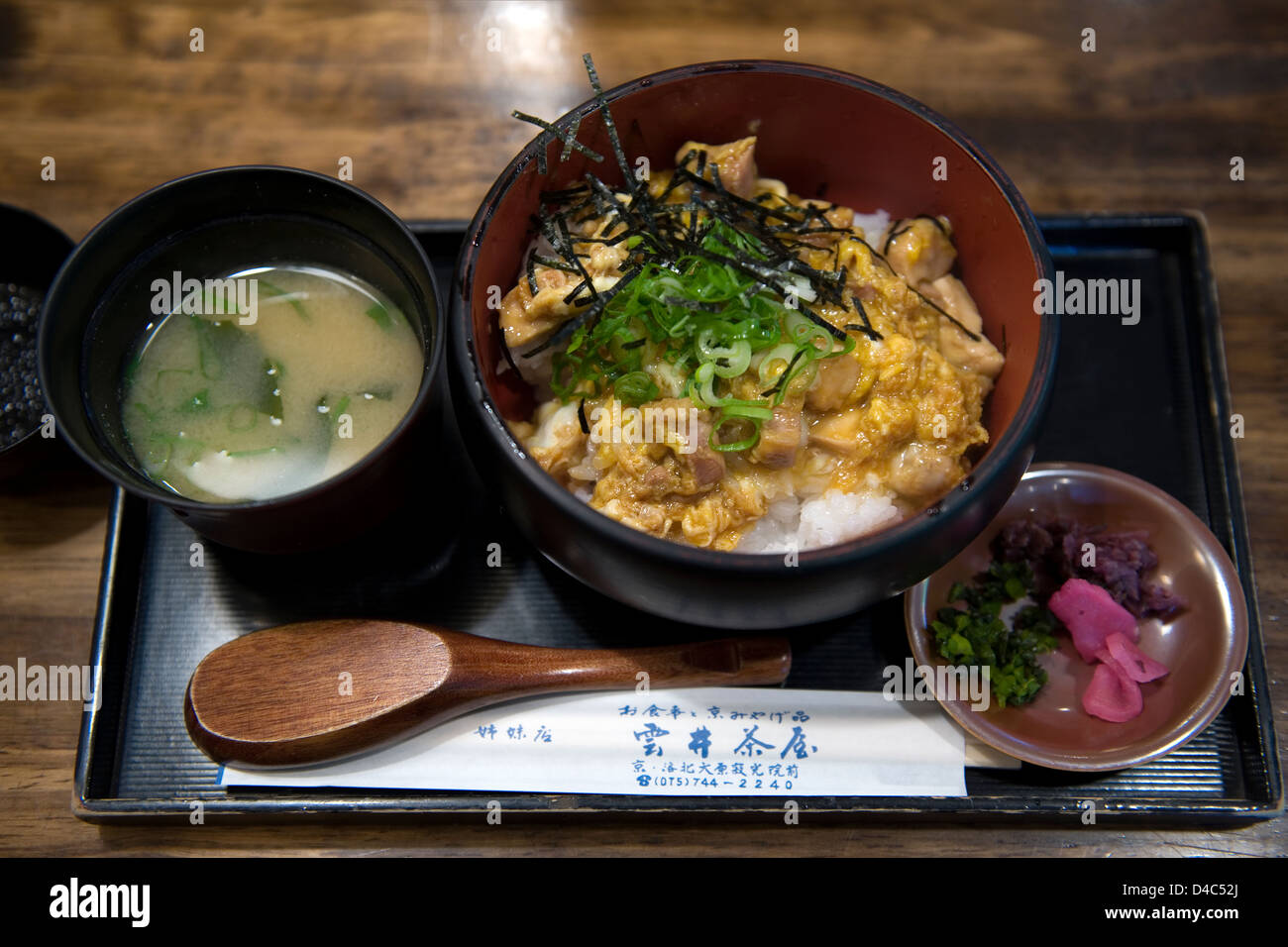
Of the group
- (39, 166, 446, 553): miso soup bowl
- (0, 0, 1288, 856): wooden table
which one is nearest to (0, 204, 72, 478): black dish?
(0, 0, 1288, 856): wooden table

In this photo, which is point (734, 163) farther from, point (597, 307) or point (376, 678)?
point (376, 678)

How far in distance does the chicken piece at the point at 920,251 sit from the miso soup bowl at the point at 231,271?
0.94 meters

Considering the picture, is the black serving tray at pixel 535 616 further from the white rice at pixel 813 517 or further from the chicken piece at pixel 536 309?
the chicken piece at pixel 536 309

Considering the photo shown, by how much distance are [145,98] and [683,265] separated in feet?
5.79

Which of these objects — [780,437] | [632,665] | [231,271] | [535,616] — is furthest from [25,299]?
[780,437]

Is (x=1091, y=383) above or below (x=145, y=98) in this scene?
below

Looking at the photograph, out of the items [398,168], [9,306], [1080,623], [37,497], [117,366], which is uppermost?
[398,168]

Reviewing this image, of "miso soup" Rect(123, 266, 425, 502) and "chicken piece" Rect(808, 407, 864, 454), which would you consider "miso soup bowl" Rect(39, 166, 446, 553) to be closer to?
"miso soup" Rect(123, 266, 425, 502)

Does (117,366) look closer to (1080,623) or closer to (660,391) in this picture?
(660,391)

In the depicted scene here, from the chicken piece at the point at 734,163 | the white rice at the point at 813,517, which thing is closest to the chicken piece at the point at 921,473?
the white rice at the point at 813,517

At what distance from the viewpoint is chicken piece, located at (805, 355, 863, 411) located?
188 centimetres

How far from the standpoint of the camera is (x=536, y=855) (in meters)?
2.08

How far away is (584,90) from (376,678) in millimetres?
1691

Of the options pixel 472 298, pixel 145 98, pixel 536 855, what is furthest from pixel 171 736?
pixel 145 98
